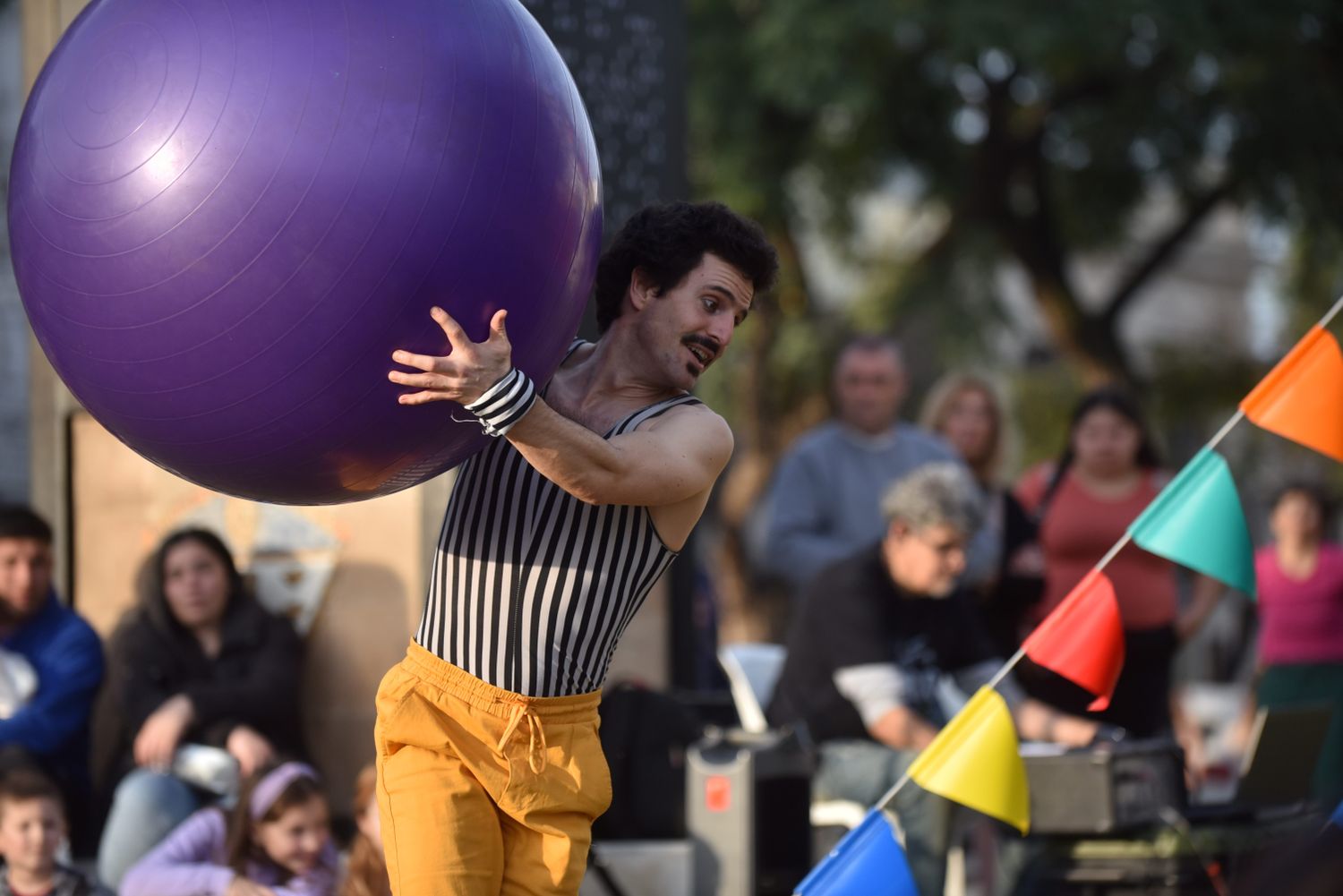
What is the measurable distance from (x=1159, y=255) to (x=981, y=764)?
490 inches

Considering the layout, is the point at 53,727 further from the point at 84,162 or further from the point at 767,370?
the point at 767,370

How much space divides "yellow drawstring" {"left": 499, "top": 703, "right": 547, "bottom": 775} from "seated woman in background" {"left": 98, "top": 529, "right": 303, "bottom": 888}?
2288mm

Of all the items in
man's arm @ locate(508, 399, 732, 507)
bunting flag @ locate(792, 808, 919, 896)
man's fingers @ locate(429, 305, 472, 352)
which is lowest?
bunting flag @ locate(792, 808, 919, 896)

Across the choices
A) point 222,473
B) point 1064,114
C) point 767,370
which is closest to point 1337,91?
point 1064,114

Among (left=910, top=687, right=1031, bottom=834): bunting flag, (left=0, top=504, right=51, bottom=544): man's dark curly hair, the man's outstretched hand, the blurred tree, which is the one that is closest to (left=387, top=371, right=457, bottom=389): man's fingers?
the man's outstretched hand

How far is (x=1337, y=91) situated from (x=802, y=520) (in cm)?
853

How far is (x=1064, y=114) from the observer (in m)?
14.5

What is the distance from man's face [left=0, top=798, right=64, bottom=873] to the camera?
16.5 ft

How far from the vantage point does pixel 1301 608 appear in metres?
8.66

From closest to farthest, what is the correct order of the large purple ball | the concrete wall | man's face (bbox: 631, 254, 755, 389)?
the large purple ball
man's face (bbox: 631, 254, 755, 389)
the concrete wall

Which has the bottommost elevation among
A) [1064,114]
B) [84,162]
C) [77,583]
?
[77,583]

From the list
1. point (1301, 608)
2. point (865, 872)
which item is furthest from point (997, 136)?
point (865, 872)

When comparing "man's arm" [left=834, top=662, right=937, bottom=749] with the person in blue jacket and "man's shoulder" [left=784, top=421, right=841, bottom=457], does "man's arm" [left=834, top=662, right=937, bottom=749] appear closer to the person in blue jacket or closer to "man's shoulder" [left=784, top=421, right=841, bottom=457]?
"man's shoulder" [left=784, top=421, right=841, bottom=457]

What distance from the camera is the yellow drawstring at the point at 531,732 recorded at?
3244mm
